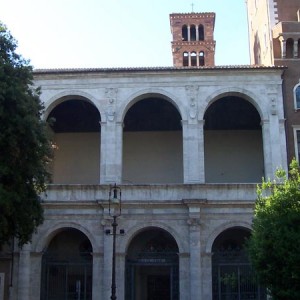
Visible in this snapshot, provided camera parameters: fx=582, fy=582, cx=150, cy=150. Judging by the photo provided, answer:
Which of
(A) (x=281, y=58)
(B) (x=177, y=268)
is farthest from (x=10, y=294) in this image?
(A) (x=281, y=58)

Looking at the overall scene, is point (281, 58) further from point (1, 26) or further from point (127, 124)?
point (1, 26)

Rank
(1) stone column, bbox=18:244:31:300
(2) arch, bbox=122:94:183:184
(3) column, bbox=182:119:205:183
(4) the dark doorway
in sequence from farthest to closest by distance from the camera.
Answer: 1. (2) arch, bbox=122:94:183:184
2. (4) the dark doorway
3. (3) column, bbox=182:119:205:183
4. (1) stone column, bbox=18:244:31:300

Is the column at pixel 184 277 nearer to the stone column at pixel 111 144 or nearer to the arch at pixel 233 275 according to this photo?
the arch at pixel 233 275

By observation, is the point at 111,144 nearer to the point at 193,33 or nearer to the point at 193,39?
the point at 193,39

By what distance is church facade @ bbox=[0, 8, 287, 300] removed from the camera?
26.0 m

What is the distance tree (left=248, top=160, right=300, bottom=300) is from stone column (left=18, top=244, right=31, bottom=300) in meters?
10.6

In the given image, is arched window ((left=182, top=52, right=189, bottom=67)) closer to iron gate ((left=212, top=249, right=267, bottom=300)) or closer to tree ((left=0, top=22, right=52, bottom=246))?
iron gate ((left=212, top=249, right=267, bottom=300))

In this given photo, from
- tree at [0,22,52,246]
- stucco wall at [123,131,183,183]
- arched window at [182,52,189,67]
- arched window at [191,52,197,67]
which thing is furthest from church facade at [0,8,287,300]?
arched window at [182,52,189,67]

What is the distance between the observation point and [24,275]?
25828 millimetres

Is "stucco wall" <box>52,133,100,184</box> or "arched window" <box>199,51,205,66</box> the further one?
"arched window" <box>199,51,205,66</box>

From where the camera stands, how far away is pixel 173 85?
2814cm

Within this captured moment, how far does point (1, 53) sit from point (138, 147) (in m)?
13.8

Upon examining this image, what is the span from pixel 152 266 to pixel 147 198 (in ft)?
16.6

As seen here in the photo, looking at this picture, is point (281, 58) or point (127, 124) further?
point (127, 124)
